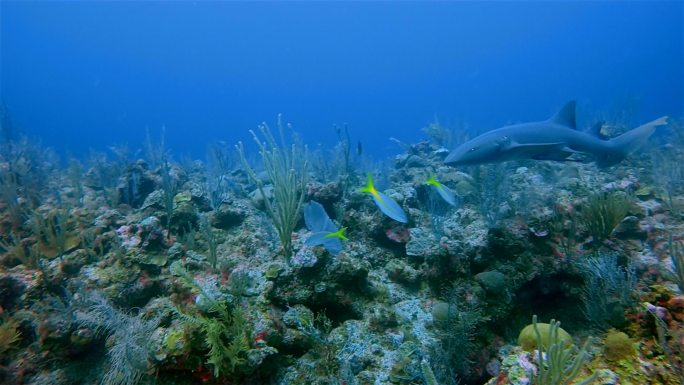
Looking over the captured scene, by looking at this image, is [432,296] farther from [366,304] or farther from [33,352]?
[33,352]

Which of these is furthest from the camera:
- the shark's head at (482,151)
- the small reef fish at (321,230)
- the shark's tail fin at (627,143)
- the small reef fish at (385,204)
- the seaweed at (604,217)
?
the shark's tail fin at (627,143)

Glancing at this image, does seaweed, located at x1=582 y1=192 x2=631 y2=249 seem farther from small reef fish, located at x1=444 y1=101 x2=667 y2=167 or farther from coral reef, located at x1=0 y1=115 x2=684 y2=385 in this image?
small reef fish, located at x1=444 y1=101 x2=667 y2=167

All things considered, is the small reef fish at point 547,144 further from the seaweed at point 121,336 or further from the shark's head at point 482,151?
the seaweed at point 121,336

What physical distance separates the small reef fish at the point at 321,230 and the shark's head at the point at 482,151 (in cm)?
212

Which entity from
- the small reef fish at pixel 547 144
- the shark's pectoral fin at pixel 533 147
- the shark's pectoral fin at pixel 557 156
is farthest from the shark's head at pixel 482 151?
the shark's pectoral fin at pixel 557 156

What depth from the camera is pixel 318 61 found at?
17162 centimetres

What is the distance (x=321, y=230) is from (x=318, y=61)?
18409 centimetres

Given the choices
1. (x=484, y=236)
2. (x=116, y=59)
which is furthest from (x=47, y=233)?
(x=116, y=59)

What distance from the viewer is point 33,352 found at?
3.35 m

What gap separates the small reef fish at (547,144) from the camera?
173 inches

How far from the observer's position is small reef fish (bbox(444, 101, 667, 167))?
4395 mm

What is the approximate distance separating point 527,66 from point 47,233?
17643 cm

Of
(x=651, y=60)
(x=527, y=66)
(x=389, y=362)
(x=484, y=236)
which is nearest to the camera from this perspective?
(x=389, y=362)

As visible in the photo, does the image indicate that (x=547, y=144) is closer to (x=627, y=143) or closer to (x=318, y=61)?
(x=627, y=143)
